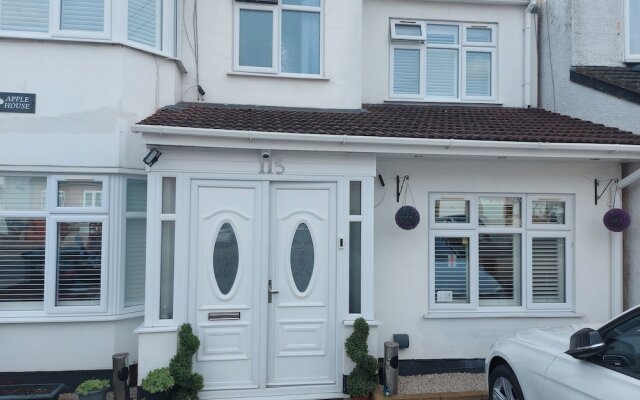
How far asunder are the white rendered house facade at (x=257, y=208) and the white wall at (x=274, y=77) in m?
0.03

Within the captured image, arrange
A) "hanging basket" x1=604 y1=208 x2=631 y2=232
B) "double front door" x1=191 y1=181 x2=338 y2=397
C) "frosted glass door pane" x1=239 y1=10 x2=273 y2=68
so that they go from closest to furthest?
"double front door" x1=191 y1=181 x2=338 y2=397 → "hanging basket" x1=604 y1=208 x2=631 y2=232 → "frosted glass door pane" x1=239 y1=10 x2=273 y2=68

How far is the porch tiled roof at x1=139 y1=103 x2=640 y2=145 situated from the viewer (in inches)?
214

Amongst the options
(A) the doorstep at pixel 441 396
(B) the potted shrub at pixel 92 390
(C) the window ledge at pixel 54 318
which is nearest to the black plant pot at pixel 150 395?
(B) the potted shrub at pixel 92 390

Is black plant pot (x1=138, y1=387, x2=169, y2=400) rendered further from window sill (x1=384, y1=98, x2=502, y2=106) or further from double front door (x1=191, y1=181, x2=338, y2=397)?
window sill (x1=384, y1=98, x2=502, y2=106)

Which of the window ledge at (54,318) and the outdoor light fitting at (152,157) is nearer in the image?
the outdoor light fitting at (152,157)

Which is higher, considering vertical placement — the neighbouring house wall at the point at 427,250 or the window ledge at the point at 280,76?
the window ledge at the point at 280,76

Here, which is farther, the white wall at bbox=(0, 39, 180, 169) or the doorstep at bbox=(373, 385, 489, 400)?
the white wall at bbox=(0, 39, 180, 169)

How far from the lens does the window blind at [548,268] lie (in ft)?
21.0

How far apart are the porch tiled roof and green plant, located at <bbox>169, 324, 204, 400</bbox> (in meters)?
2.34

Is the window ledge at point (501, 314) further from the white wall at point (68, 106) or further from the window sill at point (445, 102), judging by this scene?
the white wall at point (68, 106)

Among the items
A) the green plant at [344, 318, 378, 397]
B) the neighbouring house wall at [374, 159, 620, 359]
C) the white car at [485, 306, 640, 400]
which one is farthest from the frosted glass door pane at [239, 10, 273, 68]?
the white car at [485, 306, 640, 400]

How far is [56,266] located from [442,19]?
7222 mm

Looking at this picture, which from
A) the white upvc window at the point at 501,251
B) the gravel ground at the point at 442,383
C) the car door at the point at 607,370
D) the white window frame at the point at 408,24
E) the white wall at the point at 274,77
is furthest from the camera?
the white window frame at the point at 408,24

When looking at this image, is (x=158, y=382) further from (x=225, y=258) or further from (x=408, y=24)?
(x=408, y=24)
